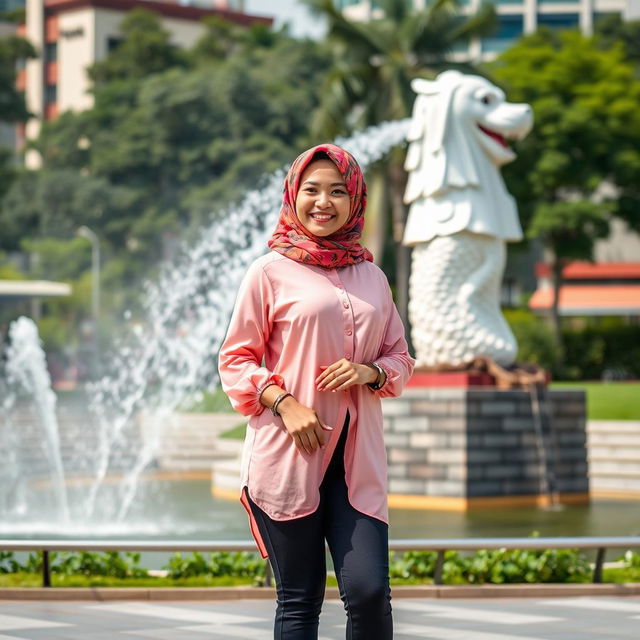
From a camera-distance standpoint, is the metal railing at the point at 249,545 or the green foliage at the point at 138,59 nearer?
the metal railing at the point at 249,545

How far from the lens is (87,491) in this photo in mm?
19031

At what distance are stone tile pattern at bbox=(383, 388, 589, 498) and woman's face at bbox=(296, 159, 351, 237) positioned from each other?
39.6 ft

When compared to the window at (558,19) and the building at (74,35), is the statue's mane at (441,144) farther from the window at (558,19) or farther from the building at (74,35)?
the window at (558,19)

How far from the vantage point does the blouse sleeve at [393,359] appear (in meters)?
4.48

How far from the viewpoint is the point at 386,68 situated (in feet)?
117

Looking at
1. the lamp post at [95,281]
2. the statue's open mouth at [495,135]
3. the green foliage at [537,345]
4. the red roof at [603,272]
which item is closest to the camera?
the statue's open mouth at [495,135]

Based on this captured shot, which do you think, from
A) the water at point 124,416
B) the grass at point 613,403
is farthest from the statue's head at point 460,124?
the grass at point 613,403

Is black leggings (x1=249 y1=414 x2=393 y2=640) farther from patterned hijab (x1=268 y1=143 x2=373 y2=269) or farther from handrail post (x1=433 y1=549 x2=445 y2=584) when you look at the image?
handrail post (x1=433 y1=549 x2=445 y2=584)

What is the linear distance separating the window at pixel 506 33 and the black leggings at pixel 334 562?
76294 mm

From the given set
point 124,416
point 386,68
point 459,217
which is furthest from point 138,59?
point 459,217

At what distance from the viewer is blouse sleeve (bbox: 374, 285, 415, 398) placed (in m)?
4.48

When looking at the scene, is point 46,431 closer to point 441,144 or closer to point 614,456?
point 441,144

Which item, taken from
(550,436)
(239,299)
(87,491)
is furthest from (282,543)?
(87,491)

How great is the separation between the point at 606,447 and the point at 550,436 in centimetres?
301
